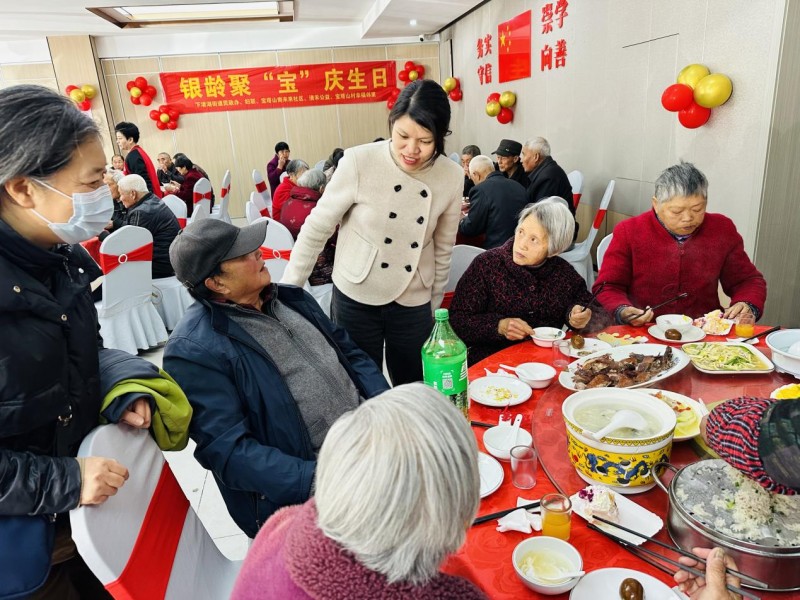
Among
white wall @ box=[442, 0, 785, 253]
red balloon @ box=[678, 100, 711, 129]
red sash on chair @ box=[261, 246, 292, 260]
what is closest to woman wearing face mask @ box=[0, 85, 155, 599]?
red sash on chair @ box=[261, 246, 292, 260]

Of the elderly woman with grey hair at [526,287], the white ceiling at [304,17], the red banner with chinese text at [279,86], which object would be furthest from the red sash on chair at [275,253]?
the red banner with chinese text at [279,86]

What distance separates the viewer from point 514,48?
6.22 metres

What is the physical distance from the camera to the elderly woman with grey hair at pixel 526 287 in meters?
1.93

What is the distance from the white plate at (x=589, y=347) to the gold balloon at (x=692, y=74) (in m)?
2.45

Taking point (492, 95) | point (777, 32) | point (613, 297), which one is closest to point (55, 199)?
point (613, 297)

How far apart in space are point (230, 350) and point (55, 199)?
0.51 metres

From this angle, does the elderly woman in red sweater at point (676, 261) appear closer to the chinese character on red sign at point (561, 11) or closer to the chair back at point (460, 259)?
the chair back at point (460, 259)

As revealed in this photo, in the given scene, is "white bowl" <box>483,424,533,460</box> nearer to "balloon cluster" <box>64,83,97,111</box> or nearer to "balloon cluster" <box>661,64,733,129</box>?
"balloon cluster" <box>661,64,733,129</box>

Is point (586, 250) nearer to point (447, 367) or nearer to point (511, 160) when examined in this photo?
point (511, 160)

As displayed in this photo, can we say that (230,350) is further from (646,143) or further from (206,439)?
(646,143)

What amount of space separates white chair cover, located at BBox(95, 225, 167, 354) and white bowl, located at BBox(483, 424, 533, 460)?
8.90 feet

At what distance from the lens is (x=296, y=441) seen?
1.39 m

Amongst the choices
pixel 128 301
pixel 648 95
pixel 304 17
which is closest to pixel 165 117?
pixel 304 17

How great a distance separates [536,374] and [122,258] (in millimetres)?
2858
